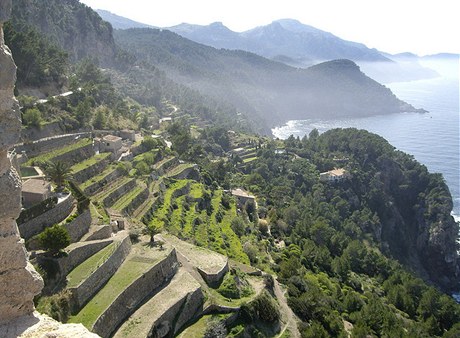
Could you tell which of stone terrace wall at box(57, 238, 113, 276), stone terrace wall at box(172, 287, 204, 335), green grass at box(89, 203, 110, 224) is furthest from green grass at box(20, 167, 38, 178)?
stone terrace wall at box(172, 287, 204, 335)

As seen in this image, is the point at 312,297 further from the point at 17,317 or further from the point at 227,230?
the point at 17,317

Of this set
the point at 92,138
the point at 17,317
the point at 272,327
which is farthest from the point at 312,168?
the point at 17,317

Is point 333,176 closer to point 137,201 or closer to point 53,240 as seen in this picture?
point 137,201

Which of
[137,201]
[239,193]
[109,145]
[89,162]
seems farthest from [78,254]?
[239,193]

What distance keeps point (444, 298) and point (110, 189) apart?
1544 inches

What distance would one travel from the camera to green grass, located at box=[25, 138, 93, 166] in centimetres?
3861

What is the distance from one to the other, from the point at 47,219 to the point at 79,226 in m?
2.31

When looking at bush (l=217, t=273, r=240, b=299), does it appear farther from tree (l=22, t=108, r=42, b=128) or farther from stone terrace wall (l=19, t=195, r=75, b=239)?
tree (l=22, t=108, r=42, b=128)

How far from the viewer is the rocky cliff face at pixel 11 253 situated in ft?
34.0

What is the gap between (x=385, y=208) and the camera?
306ft

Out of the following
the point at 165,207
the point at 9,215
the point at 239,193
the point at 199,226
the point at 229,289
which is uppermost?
the point at 9,215

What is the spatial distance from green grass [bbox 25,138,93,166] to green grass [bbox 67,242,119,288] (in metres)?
14.2

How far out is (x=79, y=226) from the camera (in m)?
29.7

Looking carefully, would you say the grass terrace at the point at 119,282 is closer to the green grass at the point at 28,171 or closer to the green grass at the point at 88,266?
the green grass at the point at 88,266
